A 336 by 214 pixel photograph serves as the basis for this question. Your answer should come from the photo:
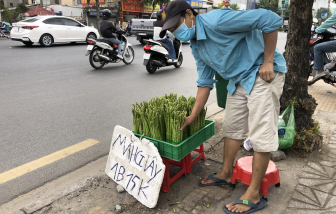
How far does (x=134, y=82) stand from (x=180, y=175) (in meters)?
4.50

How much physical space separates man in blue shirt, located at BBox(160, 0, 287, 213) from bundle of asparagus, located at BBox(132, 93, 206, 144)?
46cm

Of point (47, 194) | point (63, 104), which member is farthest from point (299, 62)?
point (63, 104)

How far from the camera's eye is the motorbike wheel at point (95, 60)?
8016 millimetres

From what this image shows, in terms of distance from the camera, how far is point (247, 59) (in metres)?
2.05

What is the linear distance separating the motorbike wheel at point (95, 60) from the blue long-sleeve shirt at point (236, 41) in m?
6.39

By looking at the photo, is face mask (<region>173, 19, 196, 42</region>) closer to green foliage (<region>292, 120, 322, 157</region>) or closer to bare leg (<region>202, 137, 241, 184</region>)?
bare leg (<region>202, 137, 241, 184</region>)

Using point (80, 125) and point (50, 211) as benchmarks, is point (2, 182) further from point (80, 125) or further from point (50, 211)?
point (80, 125)

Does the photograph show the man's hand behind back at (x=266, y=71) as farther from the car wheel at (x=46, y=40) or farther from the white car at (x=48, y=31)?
the car wheel at (x=46, y=40)

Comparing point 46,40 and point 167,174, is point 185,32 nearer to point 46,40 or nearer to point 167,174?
point 167,174

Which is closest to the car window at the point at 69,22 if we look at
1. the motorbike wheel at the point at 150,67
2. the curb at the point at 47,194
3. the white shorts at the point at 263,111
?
the motorbike wheel at the point at 150,67

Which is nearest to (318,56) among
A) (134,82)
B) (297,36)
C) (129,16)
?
(297,36)

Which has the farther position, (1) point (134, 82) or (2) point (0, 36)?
(2) point (0, 36)

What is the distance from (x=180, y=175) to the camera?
A: 2.54 meters

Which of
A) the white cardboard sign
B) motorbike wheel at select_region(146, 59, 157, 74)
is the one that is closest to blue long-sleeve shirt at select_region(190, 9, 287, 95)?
the white cardboard sign
